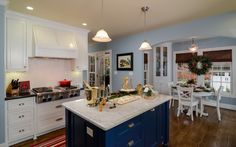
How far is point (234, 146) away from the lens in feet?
7.71

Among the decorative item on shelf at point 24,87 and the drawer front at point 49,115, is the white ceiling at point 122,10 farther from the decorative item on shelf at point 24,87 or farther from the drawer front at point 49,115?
the drawer front at point 49,115

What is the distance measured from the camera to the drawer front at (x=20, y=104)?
239cm

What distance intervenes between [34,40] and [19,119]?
1.68 m

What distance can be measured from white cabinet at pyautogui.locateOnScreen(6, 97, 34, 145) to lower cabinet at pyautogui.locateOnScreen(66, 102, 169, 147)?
4.16 ft

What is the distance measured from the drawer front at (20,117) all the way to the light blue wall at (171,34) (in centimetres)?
322

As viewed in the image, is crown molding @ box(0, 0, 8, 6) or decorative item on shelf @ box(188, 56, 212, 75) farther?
decorative item on shelf @ box(188, 56, 212, 75)

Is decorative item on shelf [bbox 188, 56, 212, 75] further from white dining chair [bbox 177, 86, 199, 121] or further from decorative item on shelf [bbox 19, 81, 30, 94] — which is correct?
decorative item on shelf [bbox 19, 81, 30, 94]

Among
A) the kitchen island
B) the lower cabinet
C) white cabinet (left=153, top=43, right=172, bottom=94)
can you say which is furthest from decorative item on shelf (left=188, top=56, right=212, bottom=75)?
the kitchen island

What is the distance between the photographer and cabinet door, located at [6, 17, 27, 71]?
258 cm

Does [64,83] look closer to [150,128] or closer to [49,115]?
[49,115]

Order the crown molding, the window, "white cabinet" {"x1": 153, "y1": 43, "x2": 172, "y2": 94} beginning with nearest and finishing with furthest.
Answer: the crown molding
the window
"white cabinet" {"x1": 153, "y1": 43, "x2": 172, "y2": 94}

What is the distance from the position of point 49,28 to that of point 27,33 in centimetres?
52

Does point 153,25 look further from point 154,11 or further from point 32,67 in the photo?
point 32,67

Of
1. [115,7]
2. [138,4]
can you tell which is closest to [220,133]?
[138,4]
